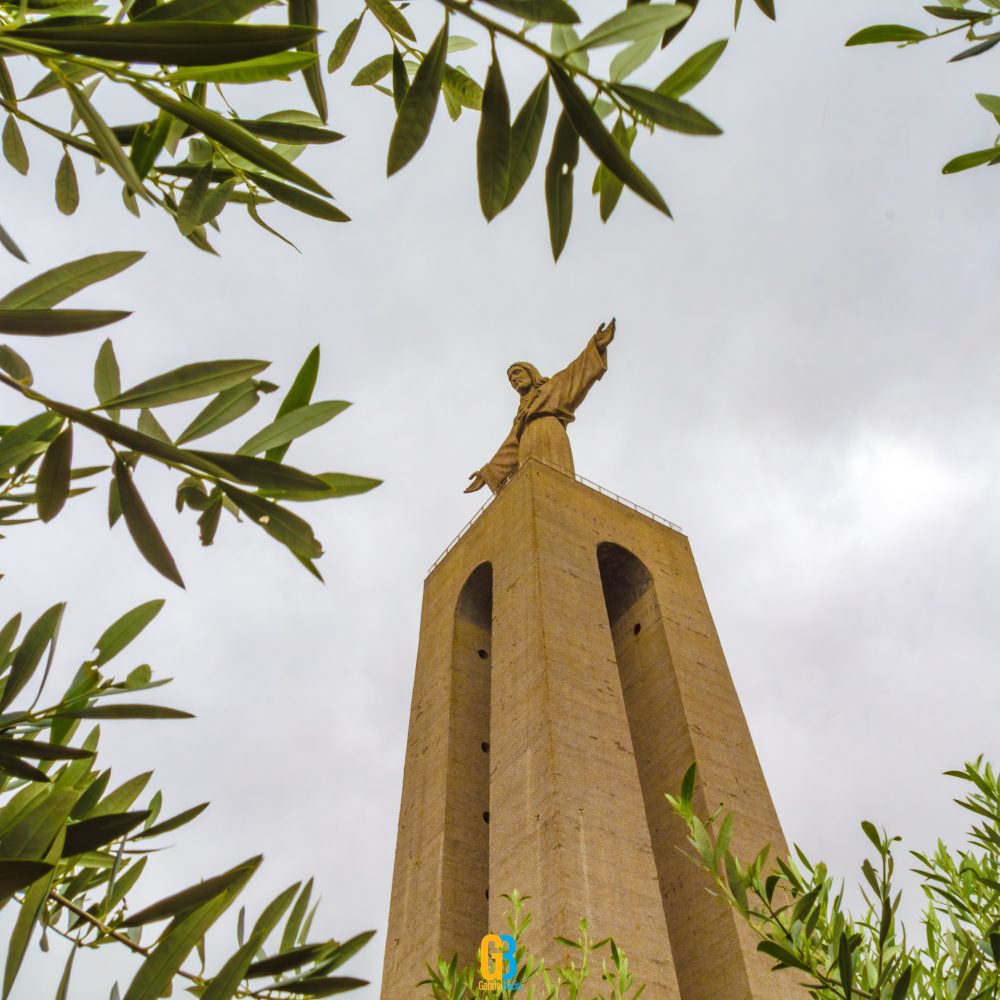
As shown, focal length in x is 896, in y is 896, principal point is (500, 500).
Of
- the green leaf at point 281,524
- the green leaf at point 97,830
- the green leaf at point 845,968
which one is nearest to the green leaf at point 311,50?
the green leaf at point 281,524

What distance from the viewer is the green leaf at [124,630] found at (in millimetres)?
1005

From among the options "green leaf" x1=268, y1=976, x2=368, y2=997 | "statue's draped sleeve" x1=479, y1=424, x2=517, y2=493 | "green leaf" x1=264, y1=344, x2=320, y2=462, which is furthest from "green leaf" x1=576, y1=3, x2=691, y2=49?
"statue's draped sleeve" x1=479, y1=424, x2=517, y2=493

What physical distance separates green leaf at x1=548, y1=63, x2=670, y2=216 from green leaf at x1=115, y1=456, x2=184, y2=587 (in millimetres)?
502

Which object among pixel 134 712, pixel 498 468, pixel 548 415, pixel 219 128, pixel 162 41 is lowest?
pixel 134 712

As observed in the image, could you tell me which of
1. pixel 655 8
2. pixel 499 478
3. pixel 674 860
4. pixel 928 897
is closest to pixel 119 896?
pixel 655 8

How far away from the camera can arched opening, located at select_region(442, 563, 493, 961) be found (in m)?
9.46

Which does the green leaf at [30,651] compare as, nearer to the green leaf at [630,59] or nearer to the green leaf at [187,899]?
the green leaf at [187,899]

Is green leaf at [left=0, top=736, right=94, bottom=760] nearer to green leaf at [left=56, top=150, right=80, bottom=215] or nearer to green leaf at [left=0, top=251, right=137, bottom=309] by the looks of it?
green leaf at [left=0, top=251, right=137, bottom=309]

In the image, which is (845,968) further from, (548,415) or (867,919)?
(548,415)

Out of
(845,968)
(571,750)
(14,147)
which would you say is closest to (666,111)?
(845,968)

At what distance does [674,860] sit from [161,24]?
34.1 feet

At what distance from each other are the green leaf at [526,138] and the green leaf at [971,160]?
0.86 metres

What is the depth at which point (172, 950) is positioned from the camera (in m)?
0.72

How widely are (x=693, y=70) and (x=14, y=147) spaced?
1123 millimetres
